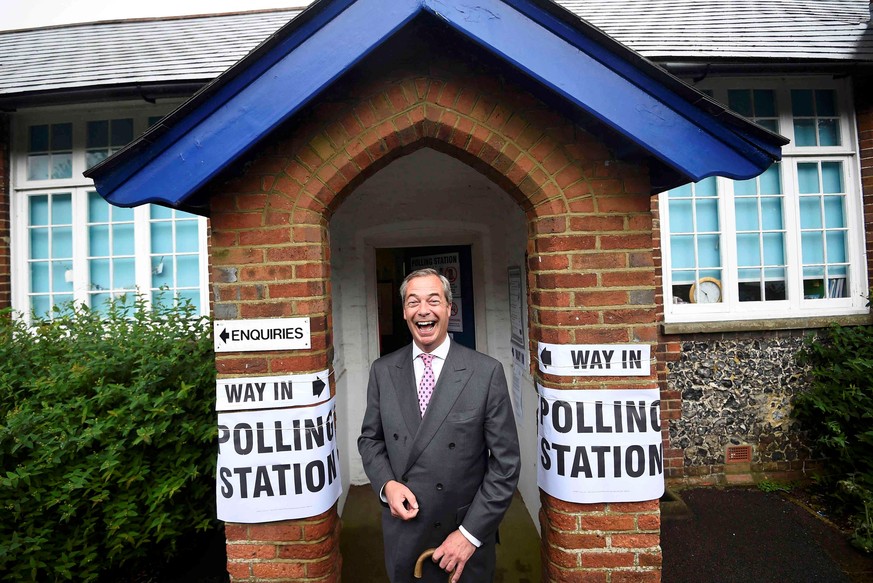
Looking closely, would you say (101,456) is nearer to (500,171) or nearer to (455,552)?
(455,552)

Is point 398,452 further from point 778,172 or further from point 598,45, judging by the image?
point 778,172

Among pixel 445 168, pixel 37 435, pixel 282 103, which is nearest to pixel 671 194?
pixel 445 168

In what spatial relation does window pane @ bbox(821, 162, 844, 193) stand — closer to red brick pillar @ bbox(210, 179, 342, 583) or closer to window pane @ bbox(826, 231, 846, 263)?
window pane @ bbox(826, 231, 846, 263)

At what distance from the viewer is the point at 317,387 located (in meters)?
2.52

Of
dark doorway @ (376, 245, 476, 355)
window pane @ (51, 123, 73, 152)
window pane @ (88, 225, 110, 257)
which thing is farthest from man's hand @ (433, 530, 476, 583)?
window pane @ (51, 123, 73, 152)

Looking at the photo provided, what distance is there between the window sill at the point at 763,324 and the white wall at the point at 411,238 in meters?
1.89

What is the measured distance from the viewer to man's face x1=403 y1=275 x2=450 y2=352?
2092mm

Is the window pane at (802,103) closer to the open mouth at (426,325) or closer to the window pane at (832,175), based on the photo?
the window pane at (832,175)

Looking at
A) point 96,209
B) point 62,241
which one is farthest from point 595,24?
point 62,241

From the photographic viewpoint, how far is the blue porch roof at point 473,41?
2156mm

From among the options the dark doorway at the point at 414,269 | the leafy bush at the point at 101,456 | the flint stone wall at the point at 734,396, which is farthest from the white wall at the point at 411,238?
the flint stone wall at the point at 734,396

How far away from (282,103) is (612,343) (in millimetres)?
2122

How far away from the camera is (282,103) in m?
2.21

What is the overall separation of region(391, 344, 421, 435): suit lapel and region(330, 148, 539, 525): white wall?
72.6 inches
